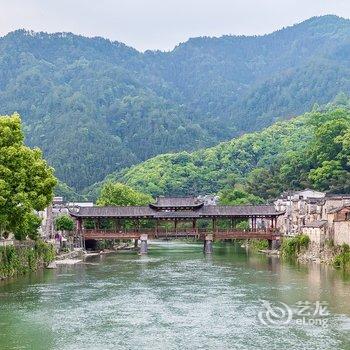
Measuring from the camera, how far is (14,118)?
4741cm

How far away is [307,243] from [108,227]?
30.4 metres

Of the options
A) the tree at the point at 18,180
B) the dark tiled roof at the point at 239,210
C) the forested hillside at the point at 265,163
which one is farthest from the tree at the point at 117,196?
the tree at the point at 18,180

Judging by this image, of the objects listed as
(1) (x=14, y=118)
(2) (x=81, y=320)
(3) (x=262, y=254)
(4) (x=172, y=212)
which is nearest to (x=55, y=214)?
(4) (x=172, y=212)

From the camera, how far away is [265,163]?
15450 centimetres

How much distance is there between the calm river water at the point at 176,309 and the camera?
28.0 m

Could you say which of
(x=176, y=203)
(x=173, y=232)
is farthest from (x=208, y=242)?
(x=176, y=203)

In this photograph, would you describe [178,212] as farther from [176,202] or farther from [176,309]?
[176,309]

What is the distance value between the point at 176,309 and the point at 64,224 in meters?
53.5

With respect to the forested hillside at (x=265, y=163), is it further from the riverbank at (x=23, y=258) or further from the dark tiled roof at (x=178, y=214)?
the riverbank at (x=23, y=258)

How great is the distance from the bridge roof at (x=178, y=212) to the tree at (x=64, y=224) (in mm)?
7116

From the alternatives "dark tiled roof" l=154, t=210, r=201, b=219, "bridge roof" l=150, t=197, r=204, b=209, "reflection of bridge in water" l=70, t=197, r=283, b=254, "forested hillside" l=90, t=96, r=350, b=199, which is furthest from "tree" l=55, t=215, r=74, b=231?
"forested hillside" l=90, t=96, r=350, b=199

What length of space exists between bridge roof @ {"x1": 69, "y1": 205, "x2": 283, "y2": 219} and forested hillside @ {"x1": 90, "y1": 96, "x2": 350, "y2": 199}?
2754 centimetres

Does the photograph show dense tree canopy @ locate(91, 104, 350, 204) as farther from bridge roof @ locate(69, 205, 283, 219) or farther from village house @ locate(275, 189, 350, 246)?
bridge roof @ locate(69, 205, 283, 219)

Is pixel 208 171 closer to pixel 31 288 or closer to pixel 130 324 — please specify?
pixel 31 288
